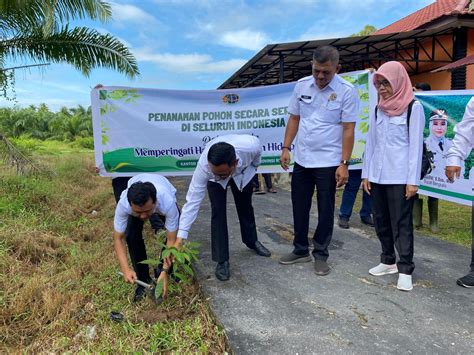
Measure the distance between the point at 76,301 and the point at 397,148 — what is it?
9.05 feet

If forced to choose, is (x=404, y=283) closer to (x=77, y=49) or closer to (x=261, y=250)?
(x=261, y=250)

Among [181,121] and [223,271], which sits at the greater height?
[181,121]

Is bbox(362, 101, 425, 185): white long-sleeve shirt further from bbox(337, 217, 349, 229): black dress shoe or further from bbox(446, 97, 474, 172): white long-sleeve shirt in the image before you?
bbox(337, 217, 349, 229): black dress shoe

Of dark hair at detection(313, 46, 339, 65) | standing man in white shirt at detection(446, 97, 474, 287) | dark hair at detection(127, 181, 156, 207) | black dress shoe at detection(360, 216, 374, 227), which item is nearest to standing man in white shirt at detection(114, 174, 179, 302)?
dark hair at detection(127, 181, 156, 207)

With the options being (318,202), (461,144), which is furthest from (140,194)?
(461,144)

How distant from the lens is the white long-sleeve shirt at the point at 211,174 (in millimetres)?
2891

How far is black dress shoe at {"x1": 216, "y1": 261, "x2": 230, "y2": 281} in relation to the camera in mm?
3211

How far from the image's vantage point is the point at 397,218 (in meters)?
3.02

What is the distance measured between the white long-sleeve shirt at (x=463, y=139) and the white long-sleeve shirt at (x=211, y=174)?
1.57 m

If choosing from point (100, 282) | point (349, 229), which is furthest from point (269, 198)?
point (100, 282)

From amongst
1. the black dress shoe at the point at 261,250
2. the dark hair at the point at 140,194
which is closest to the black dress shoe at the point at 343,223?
the black dress shoe at the point at 261,250

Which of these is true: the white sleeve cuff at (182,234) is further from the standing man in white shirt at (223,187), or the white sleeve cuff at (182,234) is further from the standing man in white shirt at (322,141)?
the standing man in white shirt at (322,141)

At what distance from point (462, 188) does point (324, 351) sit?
317cm

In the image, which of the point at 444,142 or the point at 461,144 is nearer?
the point at 461,144
